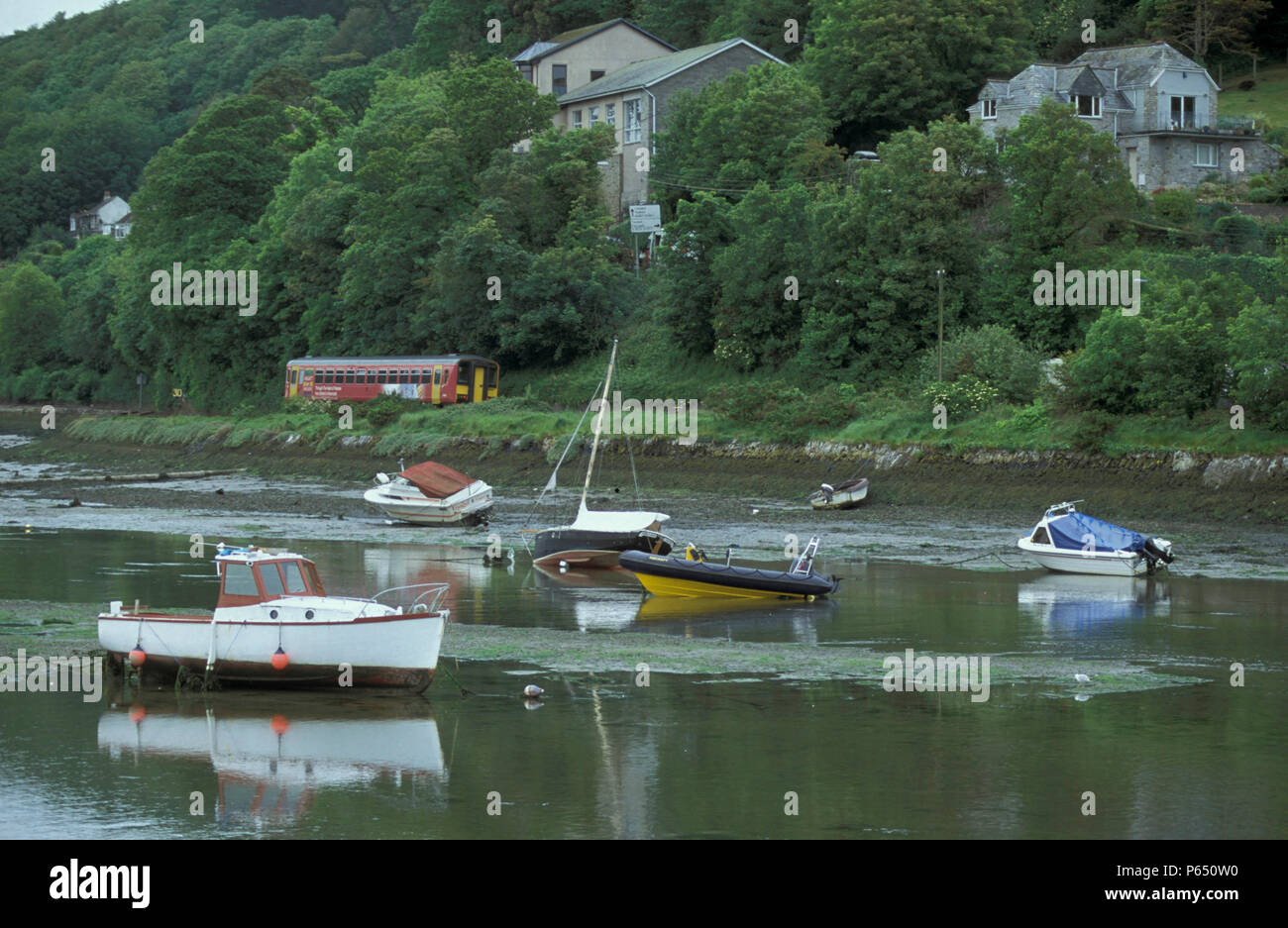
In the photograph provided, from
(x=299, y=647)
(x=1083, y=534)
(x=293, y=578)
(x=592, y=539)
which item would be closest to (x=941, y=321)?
(x=1083, y=534)

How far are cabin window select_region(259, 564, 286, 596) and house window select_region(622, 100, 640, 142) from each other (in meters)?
58.9

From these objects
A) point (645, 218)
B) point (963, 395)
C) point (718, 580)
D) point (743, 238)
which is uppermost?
point (645, 218)

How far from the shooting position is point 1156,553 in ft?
105

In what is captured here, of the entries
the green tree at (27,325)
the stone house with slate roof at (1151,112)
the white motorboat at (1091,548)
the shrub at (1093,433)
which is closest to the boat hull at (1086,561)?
the white motorboat at (1091,548)

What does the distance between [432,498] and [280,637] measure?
983 inches

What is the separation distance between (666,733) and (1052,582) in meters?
16.3

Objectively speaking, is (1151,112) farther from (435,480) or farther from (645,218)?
(435,480)

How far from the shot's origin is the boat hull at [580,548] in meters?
34.6

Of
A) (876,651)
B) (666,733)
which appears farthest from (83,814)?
(876,651)

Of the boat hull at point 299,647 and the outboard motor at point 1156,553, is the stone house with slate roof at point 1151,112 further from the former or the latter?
the boat hull at point 299,647

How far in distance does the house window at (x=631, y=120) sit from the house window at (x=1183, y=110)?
2560 cm

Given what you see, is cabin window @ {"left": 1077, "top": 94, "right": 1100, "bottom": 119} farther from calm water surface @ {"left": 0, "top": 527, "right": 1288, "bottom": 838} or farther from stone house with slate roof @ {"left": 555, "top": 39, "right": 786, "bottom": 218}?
calm water surface @ {"left": 0, "top": 527, "right": 1288, "bottom": 838}
